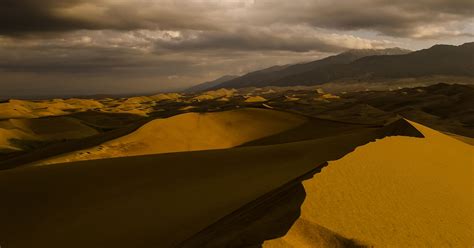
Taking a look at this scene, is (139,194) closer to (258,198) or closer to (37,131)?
(258,198)

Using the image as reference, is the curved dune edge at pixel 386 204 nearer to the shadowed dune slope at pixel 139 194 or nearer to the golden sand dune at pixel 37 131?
the shadowed dune slope at pixel 139 194

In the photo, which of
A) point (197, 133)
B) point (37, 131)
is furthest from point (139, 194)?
point (37, 131)

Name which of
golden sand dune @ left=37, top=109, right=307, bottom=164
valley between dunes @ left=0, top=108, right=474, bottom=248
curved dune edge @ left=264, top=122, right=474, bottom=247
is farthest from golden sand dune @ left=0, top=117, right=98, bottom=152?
curved dune edge @ left=264, top=122, right=474, bottom=247

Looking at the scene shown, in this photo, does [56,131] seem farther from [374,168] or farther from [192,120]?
[374,168]

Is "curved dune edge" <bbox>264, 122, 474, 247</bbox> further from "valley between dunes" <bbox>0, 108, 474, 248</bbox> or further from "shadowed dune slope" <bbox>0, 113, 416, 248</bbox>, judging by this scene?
"shadowed dune slope" <bbox>0, 113, 416, 248</bbox>

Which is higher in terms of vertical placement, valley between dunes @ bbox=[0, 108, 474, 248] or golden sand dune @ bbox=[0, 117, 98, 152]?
valley between dunes @ bbox=[0, 108, 474, 248]

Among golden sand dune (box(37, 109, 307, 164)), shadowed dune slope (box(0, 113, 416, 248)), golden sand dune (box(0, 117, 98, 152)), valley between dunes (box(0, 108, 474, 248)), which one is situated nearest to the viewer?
valley between dunes (box(0, 108, 474, 248))
